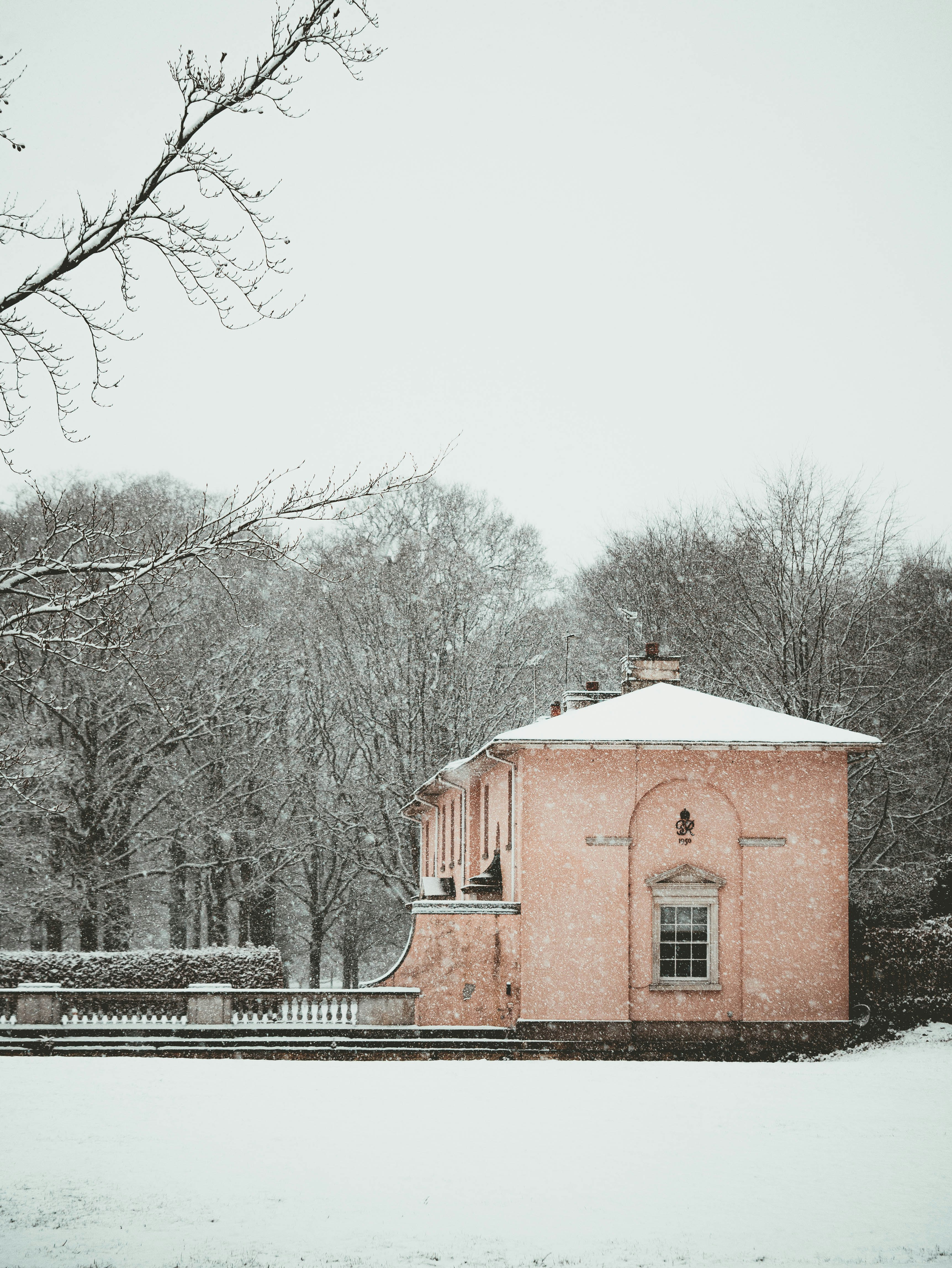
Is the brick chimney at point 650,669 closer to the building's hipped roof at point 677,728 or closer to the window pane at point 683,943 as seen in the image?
the building's hipped roof at point 677,728

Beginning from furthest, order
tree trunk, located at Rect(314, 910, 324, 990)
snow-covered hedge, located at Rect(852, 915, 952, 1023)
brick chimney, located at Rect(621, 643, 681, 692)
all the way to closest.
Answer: tree trunk, located at Rect(314, 910, 324, 990) → brick chimney, located at Rect(621, 643, 681, 692) → snow-covered hedge, located at Rect(852, 915, 952, 1023)

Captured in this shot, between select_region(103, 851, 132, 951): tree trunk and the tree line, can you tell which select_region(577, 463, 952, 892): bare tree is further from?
select_region(103, 851, 132, 951): tree trunk

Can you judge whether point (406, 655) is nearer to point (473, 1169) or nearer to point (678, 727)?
point (678, 727)

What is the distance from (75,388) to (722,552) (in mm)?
29547

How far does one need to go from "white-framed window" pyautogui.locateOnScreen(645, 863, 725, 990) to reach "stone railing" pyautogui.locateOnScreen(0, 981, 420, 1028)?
409cm

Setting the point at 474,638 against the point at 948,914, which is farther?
the point at 474,638

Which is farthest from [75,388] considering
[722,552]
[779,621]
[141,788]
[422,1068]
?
[722,552]

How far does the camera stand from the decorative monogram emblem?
2178 centimetres

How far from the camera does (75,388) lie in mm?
9383

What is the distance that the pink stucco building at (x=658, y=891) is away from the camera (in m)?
21.3

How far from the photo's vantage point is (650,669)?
26094 millimetres

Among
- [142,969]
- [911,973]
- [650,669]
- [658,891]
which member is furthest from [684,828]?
[142,969]

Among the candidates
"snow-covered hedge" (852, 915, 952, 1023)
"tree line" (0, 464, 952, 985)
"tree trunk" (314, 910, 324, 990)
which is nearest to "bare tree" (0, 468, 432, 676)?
"snow-covered hedge" (852, 915, 952, 1023)

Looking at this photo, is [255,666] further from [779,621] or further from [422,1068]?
[422,1068]
